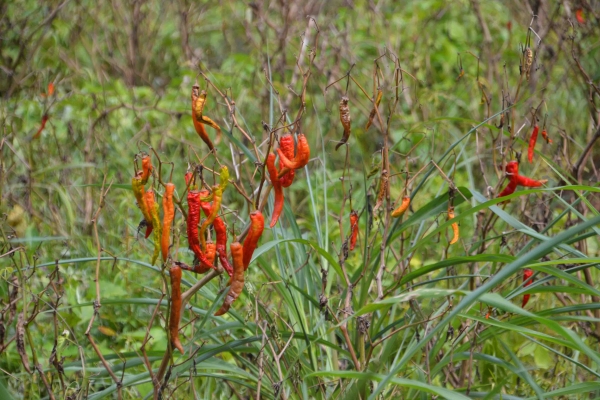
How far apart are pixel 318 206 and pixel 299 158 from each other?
1.67 metres

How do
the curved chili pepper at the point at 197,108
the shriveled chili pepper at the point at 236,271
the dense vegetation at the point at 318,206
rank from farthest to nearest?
the dense vegetation at the point at 318,206 → the curved chili pepper at the point at 197,108 → the shriveled chili pepper at the point at 236,271

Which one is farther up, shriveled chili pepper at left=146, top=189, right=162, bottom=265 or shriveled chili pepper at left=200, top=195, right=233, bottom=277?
shriveled chili pepper at left=146, top=189, right=162, bottom=265

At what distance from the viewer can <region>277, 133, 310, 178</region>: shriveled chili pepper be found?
71.2 inches

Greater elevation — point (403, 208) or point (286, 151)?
point (286, 151)

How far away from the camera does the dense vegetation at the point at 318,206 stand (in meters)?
2.07

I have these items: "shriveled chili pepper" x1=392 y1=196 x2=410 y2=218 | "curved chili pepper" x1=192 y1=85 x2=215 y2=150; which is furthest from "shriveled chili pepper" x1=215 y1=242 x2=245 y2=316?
"shriveled chili pepper" x1=392 y1=196 x2=410 y2=218

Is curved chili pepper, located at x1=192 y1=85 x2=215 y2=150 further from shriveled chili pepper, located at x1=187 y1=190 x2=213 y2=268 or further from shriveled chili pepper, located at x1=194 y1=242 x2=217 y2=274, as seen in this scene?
shriveled chili pepper, located at x1=194 y1=242 x2=217 y2=274

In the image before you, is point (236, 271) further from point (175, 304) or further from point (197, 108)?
point (197, 108)

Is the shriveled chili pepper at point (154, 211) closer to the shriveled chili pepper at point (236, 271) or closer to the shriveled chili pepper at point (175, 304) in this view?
the shriveled chili pepper at point (175, 304)

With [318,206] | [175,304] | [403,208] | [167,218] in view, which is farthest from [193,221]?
[318,206]

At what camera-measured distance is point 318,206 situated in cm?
349

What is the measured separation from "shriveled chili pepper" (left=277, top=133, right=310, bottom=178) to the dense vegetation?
6 centimetres

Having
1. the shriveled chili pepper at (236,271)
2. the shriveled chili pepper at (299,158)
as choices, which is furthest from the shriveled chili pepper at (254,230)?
the shriveled chili pepper at (299,158)

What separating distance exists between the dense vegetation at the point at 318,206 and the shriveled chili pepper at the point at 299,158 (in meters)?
0.06
